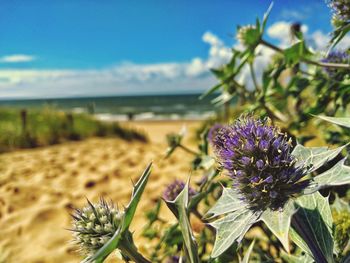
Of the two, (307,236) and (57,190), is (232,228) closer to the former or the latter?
(307,236)

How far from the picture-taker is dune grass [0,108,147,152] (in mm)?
7715

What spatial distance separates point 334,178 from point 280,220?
135 mm

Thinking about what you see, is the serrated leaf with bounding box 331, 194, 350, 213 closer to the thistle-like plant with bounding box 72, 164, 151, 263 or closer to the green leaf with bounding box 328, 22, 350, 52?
the green leaf with bounding box 328, 22, 350, 52

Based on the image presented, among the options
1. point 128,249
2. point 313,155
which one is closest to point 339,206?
point 313,155

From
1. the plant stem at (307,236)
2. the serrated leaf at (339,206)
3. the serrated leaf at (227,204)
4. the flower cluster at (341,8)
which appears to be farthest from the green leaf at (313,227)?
the flower cluster at (341,8)

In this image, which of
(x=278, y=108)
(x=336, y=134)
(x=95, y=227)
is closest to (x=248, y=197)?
(x=95, y=227)

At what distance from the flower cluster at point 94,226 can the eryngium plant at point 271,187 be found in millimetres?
276

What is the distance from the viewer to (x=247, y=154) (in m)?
0.87

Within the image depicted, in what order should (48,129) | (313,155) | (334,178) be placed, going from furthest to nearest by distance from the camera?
(48,129), (313,155), (334,178)

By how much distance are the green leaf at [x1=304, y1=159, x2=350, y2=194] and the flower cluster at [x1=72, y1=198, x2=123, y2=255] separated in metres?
0.49

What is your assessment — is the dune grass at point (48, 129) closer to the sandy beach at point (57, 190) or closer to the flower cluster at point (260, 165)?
the sandy beach at point (57, 190)

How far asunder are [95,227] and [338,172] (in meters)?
0.60

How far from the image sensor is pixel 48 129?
29.3ft

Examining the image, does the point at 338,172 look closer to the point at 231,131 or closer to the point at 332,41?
the point at 231,131
